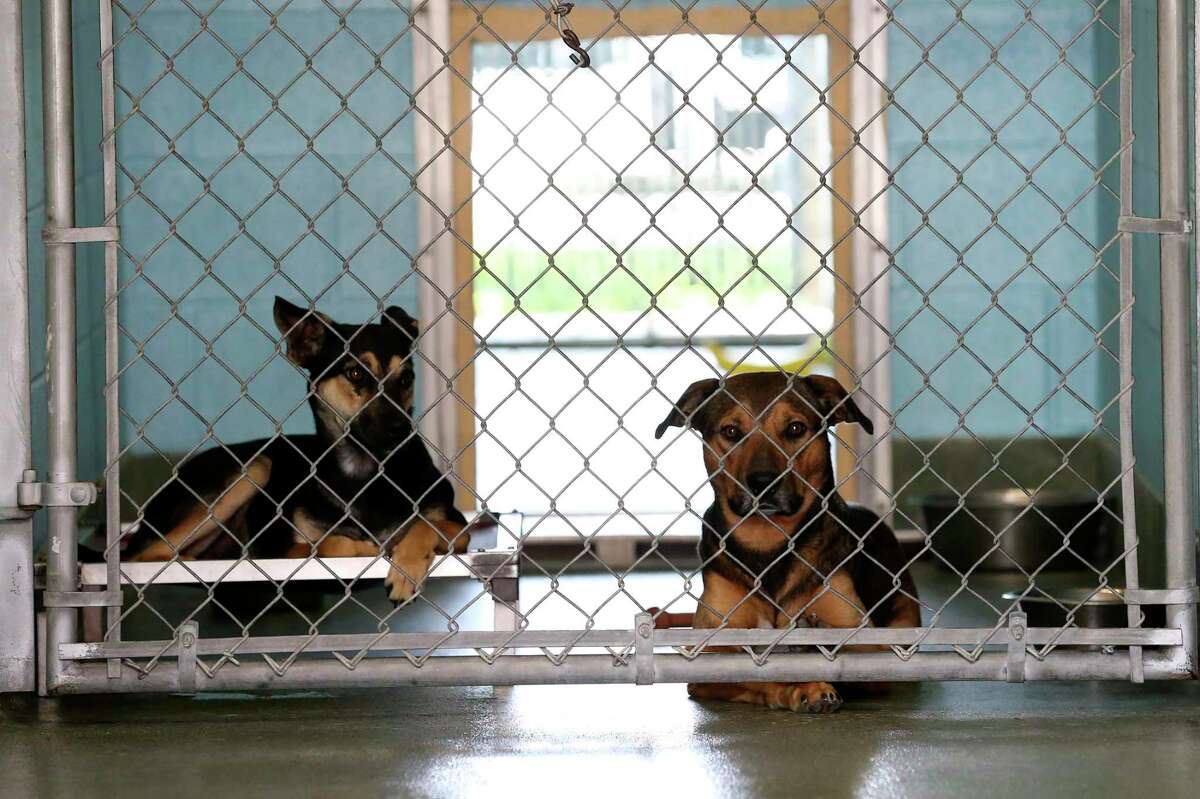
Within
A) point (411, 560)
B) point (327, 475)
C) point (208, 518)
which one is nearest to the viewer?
point (411, 560)

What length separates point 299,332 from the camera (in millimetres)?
4598

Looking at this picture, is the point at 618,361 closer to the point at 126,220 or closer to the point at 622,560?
the point at 622,560

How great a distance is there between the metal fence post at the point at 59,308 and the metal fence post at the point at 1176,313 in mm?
2543

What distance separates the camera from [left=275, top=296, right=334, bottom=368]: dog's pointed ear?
15.0 ft

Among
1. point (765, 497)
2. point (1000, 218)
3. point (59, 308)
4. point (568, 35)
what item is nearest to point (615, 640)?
point (765, 497)

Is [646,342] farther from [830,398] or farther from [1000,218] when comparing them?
[830,398]

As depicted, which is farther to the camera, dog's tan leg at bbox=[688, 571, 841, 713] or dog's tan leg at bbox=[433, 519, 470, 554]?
dog's tan leg at bbox=[433, 519, 470, 554]

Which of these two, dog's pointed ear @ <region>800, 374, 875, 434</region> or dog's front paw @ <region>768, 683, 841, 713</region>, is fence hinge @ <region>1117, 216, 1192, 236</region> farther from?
dog's front paw @ <region>768, 683, 841, 713</region>

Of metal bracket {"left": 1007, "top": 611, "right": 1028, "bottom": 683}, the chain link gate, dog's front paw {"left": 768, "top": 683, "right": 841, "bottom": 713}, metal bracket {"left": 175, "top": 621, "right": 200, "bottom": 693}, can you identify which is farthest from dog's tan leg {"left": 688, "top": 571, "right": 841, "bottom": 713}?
the chain link gate

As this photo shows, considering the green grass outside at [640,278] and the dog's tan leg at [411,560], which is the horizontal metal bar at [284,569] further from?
the green grass outside at [640,278]

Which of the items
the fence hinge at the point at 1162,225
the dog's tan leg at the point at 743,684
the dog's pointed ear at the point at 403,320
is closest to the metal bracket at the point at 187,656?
the dog's tan leg at the point at 743,684

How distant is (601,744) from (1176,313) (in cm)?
166

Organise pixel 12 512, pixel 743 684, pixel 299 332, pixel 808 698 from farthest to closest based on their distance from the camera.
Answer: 1. pixel 299 332
2. pixel 743 684
3. pixel 808 698
4. pixel 12 512

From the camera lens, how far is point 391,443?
15.3 feet
